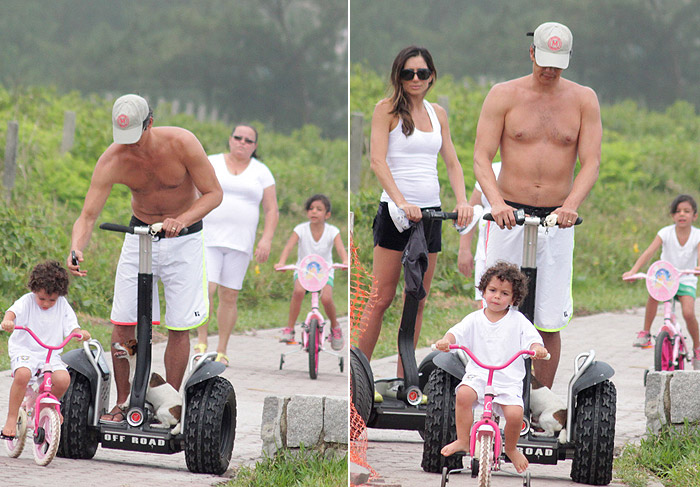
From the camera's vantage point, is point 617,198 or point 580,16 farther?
point 580,16

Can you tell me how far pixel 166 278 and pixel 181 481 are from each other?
0.86 metres

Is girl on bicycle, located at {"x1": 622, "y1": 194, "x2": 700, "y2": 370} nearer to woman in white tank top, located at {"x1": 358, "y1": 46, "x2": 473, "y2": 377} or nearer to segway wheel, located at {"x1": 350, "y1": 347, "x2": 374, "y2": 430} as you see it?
woman in white tank top, located at {"x1": 358, "y1": 46, "x2": 473, "y2": 377}

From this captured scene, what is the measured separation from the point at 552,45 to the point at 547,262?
2.85 ft

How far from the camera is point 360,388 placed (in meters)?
4.73

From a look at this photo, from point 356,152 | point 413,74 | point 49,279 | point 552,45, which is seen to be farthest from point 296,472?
point 356,152

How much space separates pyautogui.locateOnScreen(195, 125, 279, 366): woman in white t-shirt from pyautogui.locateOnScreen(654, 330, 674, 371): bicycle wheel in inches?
100

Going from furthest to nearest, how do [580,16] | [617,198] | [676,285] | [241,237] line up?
[580,16]
[617,198]
[676,285]
[241,237]

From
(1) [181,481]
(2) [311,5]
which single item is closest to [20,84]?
(2) [311,5]

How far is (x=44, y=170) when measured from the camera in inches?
401

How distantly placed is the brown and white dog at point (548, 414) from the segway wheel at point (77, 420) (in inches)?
69.0

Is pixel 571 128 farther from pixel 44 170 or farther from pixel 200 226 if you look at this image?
pixel 44 170

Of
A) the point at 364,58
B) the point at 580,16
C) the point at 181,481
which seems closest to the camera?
the point at 181,481

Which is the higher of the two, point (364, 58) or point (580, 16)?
point (580, 16)

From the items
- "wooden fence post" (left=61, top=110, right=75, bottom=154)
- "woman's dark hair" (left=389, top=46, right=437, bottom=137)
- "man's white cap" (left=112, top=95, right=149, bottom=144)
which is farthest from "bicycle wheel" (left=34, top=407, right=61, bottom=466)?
"wooden fence post" (left=61, top=110, right=75, bottom=154)
